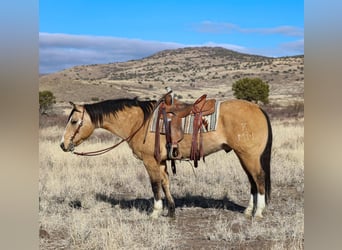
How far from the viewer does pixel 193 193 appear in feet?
20.7

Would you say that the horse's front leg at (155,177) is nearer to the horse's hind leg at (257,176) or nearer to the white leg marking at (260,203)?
the horse's hind leg at (257,176)

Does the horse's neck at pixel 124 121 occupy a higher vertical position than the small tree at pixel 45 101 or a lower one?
lower

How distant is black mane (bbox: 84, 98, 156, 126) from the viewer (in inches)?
203

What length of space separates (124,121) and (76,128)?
579 mm

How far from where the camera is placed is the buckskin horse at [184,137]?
16.2 feet

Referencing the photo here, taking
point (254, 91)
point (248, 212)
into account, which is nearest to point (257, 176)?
point (248, 212)

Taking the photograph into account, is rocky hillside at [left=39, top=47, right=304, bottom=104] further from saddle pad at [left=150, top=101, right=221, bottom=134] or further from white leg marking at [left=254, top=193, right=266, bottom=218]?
white leg marking at [left=254, top=193, right=266, bottom=218]

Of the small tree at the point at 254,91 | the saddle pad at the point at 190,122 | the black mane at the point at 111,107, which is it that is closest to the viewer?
the saddle pad at the point at 190,122

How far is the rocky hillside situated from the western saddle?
2352 cm

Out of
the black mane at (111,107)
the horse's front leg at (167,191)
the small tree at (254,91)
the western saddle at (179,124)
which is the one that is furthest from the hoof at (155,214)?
the small tree at (254,91)

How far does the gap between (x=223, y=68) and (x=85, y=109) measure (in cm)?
3763

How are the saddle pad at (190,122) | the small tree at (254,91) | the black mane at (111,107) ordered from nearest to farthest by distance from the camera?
the saddle pad at (190,122), the black mane at (111,107), the small tree at (254,91)

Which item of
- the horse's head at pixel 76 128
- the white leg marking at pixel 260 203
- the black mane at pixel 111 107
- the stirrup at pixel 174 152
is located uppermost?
the black mane at pixel 111 107
